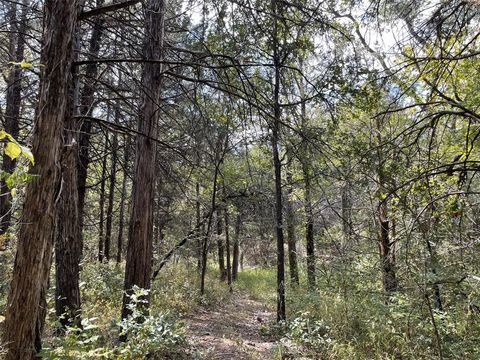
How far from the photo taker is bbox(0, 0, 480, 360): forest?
7.97 feet

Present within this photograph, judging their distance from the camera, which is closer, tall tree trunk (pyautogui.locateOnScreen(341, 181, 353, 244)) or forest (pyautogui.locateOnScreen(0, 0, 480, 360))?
forest (pyautogui.locateOnScreen(0, 0, 480, 360))

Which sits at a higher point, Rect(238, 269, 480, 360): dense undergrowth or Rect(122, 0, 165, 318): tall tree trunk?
Rect(122, 0, 165, 318): tall tree trunk

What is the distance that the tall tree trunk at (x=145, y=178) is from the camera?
5.00m

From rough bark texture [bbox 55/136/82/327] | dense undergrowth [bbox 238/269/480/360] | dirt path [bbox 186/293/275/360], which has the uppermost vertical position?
rough bark texture [bbox 55/136/82/327]

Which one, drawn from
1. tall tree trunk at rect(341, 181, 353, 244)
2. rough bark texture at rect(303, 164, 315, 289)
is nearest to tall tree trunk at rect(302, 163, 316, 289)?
rough bark texture at rect(303, 164, 315, 289)

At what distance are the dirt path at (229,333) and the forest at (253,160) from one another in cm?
7

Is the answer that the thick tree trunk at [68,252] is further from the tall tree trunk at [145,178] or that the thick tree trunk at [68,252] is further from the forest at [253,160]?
the tall tree trunk at [145,178]

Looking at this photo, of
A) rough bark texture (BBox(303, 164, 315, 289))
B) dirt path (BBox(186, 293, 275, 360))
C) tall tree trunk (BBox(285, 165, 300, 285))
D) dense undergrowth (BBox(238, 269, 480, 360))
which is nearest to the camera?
dense undergrowth (BBox(238, 269, 480, 360))

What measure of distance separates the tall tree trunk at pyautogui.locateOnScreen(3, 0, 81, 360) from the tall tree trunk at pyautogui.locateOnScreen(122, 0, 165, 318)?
2.58 metres

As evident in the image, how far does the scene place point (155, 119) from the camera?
5.30 m

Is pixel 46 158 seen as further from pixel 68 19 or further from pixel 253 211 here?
pixel 253 211

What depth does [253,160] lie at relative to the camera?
5844 mm

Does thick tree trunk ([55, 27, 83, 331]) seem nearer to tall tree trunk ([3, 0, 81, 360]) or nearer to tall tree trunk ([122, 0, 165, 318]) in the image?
tall tree trunk ([122, 0, 165, 318])

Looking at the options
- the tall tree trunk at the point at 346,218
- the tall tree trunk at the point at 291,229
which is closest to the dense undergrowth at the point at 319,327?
the tall tree trunk at the point at 346,218
